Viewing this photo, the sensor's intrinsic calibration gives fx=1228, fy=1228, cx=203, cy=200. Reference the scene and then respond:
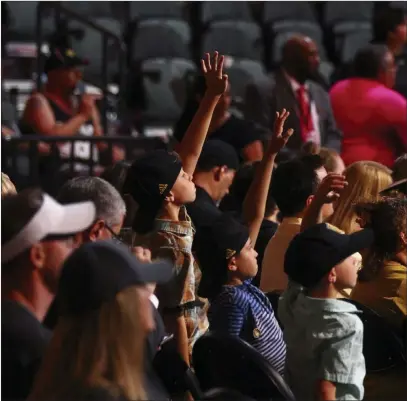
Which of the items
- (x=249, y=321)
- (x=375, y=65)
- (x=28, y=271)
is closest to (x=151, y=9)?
(x=375, y=65)

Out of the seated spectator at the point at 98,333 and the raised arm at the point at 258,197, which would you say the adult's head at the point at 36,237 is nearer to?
the seated spectator at the point at 98,333

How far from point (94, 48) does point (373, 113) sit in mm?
4788

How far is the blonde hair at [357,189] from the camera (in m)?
4.69

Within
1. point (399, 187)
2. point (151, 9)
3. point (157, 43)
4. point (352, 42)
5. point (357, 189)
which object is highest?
point (399, 187)

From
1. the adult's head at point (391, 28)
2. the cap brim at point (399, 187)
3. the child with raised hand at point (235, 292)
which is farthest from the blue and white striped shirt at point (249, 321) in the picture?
the adult's head at point (391, 28)

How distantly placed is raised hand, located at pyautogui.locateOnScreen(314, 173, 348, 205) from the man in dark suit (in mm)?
2781

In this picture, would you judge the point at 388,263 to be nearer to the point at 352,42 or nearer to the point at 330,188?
the point at 330,188

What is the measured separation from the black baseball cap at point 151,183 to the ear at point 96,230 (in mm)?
610

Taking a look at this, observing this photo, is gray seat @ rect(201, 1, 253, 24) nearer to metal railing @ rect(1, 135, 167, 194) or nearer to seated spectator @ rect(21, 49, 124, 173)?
seated spectator @ rect(21, 49, 124, 173)

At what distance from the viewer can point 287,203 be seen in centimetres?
491

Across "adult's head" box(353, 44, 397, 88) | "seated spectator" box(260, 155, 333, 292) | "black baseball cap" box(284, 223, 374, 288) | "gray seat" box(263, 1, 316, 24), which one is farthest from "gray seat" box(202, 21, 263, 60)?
"black baseball cap" box(284, 223, 374, 288)

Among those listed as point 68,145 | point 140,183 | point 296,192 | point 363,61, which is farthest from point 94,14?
point 140,183

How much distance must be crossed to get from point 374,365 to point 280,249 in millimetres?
827

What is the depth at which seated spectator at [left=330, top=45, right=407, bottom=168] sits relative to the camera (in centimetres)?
673
